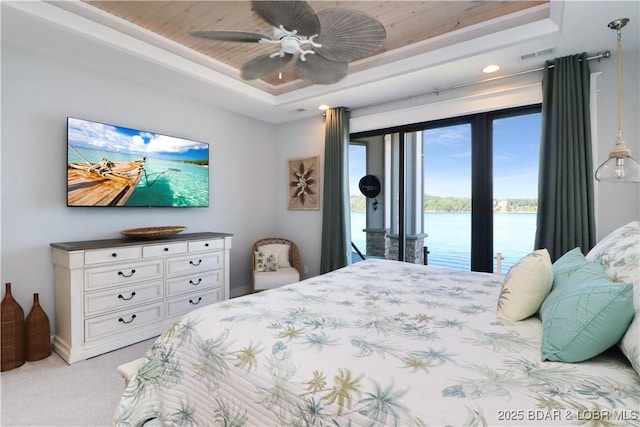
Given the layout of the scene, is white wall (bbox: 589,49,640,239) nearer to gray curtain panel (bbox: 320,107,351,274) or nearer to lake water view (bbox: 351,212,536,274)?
lake water view (bbox: 351,212,536,274)

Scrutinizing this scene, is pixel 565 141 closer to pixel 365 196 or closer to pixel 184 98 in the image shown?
pixel 365 196

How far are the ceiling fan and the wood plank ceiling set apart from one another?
214mm

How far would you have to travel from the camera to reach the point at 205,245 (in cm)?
333

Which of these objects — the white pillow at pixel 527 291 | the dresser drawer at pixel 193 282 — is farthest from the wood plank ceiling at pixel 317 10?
the dresser drawer at pixel 193 282

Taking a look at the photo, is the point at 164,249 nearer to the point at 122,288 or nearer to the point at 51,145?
the point at 122,288

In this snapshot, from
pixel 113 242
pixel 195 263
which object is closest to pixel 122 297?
pixel 113 242

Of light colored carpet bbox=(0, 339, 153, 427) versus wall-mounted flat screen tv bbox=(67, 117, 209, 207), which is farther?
wall-mounted flat screen tv bbox=(67, 117, 209, 207)

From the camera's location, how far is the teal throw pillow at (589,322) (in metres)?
0.95

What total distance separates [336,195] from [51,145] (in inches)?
115

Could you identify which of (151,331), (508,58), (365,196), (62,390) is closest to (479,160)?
(508,58)

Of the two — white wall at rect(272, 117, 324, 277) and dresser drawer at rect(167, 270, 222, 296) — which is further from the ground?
white wall at rect(272, 117, 324, 277)

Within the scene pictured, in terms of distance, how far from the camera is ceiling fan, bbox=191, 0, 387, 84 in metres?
1.61

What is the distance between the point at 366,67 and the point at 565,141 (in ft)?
6.38

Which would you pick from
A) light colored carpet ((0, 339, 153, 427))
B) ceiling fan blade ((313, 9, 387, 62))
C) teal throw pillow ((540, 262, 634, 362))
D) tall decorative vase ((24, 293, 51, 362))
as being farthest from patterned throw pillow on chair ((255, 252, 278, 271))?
teal throw pillow ((540, 262, 634, 362))
